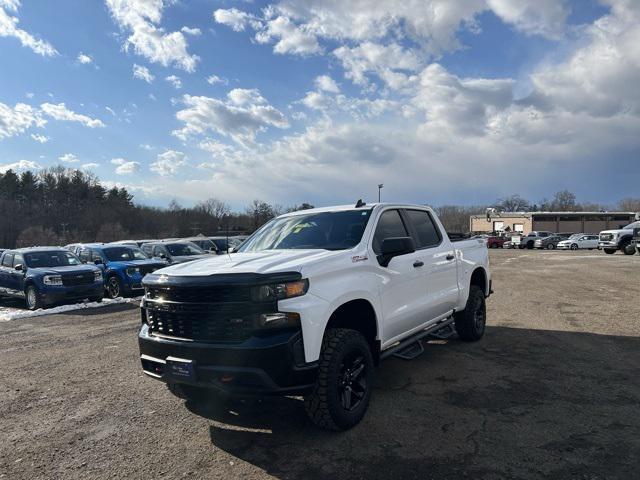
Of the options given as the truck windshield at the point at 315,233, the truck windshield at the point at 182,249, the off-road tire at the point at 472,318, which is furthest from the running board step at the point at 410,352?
the truck windshield at the point at 182,249

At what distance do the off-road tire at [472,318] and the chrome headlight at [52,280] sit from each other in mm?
10199

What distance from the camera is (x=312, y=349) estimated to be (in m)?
3.67

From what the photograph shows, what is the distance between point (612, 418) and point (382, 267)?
2.45 meters

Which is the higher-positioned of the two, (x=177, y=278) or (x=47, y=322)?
(x=177, y=278)

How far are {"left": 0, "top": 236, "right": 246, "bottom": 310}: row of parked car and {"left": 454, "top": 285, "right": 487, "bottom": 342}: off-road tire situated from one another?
7650 millimetres

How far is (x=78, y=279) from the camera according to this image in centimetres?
1243

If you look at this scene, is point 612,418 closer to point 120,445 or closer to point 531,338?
point 531,338

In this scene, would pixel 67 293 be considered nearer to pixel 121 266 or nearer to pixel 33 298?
pixel 33 298

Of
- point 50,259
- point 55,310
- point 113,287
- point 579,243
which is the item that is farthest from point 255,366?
point 579,243

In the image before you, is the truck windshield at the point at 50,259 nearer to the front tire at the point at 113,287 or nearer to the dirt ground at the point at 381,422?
the front tire at the point at 113,287

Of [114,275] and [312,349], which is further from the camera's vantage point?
[114,275]

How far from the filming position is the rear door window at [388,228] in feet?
16.0

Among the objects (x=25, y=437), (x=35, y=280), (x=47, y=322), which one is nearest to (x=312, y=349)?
(x=25, y=437)

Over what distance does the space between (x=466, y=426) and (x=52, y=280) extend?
11546 millimetres
